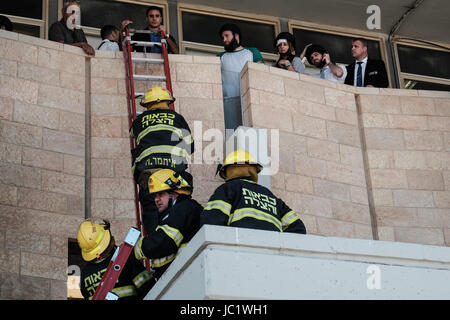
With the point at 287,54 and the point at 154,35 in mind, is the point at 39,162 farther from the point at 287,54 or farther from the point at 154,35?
the point at 287,54

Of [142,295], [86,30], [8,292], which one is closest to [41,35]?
[86,30]

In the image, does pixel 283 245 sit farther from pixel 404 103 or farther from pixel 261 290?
pixel 404 103

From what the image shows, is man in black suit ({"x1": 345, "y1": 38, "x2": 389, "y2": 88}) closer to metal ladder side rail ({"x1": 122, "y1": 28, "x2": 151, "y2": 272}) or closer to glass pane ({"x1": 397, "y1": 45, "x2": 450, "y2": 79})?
metal ladder side rail ({"x1": 122, "y1": 28, "x2": 151, "y2": 272})

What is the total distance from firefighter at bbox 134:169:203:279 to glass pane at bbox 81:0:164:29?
7.45 m

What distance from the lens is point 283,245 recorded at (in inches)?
272

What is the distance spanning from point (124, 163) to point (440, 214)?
4.26 meters

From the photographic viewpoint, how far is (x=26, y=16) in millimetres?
15047

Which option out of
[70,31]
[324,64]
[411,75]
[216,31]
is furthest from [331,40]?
[70,31]

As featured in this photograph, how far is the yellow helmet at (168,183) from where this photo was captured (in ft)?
27.1

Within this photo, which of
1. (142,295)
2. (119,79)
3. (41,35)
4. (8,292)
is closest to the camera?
(142,295)

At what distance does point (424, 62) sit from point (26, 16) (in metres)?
6.93

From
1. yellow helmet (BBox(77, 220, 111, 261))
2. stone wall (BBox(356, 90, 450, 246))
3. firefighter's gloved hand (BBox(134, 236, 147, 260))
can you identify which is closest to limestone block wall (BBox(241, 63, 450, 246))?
stone wall (BBox(356, 90, 450, 246))

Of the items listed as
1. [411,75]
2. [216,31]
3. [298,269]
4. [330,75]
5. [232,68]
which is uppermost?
[216,31]

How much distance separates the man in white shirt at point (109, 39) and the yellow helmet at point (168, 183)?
5063 mm
